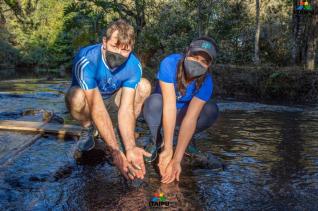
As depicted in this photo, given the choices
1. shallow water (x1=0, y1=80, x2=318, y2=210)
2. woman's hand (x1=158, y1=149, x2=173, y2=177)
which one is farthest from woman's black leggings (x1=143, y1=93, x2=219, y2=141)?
woman's hand (x1=158, y1=149, x2=173, y2=177)

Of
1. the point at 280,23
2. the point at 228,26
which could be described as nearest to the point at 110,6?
the point at 228,26

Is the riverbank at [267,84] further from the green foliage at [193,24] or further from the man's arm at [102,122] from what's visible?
the man's arm at [102,122]

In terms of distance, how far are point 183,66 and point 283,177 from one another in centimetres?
118

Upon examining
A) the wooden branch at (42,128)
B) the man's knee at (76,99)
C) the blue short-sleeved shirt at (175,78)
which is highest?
the blue short-sleeved shirt at (175,78)

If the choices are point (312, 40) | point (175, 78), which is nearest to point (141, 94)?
point (175, 78)

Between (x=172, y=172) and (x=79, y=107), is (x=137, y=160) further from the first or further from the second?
(x=79, y=107)

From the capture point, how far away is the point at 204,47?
10.2 feet

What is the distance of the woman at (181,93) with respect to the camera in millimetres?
3143

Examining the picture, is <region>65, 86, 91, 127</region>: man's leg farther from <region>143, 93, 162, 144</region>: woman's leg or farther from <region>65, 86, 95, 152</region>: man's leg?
<region>143, 93, 162, 144</region>: woman's leg

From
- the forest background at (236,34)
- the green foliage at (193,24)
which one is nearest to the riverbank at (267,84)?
the forest background at (236,34)

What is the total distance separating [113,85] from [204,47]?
96cm

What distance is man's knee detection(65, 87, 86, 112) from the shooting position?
146 inches

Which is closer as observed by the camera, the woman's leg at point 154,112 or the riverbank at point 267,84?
the woman's leg at point 154,112

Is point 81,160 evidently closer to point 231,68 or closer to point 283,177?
point 283,177
